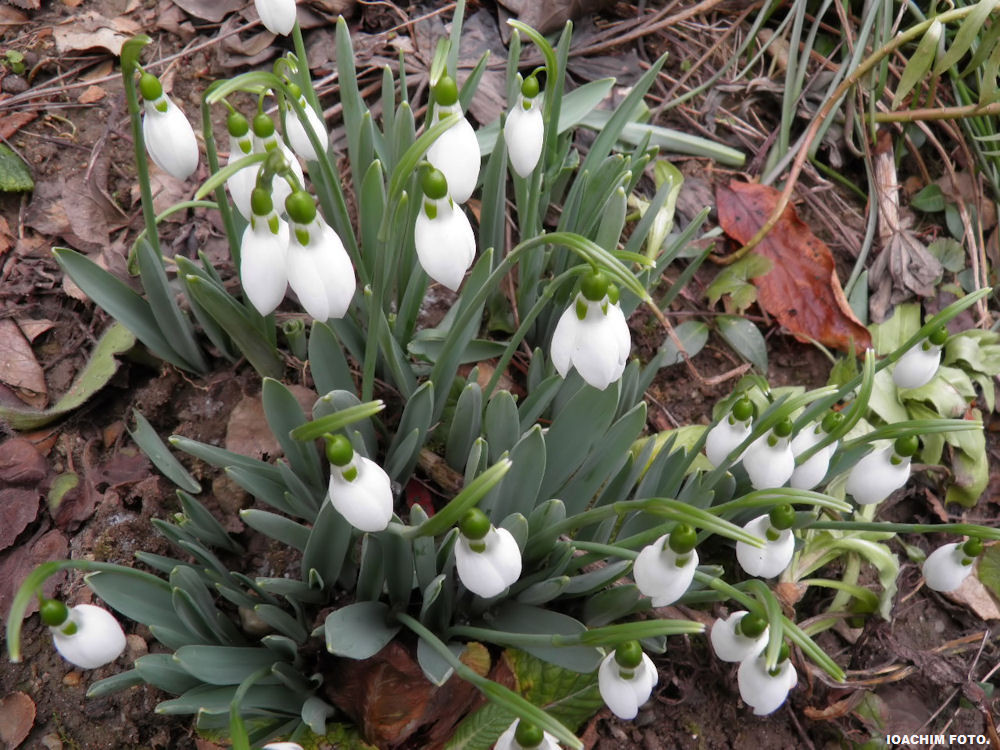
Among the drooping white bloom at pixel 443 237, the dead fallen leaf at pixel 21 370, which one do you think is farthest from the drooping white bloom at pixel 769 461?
the dead fallen leaf at pixel 21 370

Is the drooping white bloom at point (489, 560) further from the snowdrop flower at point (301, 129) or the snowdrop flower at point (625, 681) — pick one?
the snowdrop flower at point (301, 129)

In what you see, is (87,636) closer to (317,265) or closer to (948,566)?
(317,265)

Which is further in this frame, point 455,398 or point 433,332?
point 455,398

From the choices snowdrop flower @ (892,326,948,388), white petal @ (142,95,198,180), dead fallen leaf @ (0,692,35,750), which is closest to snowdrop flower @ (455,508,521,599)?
white petal @ (142,95,198,180)

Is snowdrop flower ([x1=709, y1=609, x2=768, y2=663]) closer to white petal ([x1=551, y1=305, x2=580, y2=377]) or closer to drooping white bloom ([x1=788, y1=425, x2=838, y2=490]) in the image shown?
drooping white bloom ([x1=788, y1=425, x2=838, y2=490])

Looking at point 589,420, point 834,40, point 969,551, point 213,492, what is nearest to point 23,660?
point 213,492

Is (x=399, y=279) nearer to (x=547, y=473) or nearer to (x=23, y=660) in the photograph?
(x=547, y=473)

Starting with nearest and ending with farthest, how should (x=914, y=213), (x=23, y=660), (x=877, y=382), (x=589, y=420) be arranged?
(x=589, y=420) < (x=23, y=660) < (x=877, y=382) < (x=914, y=213)
